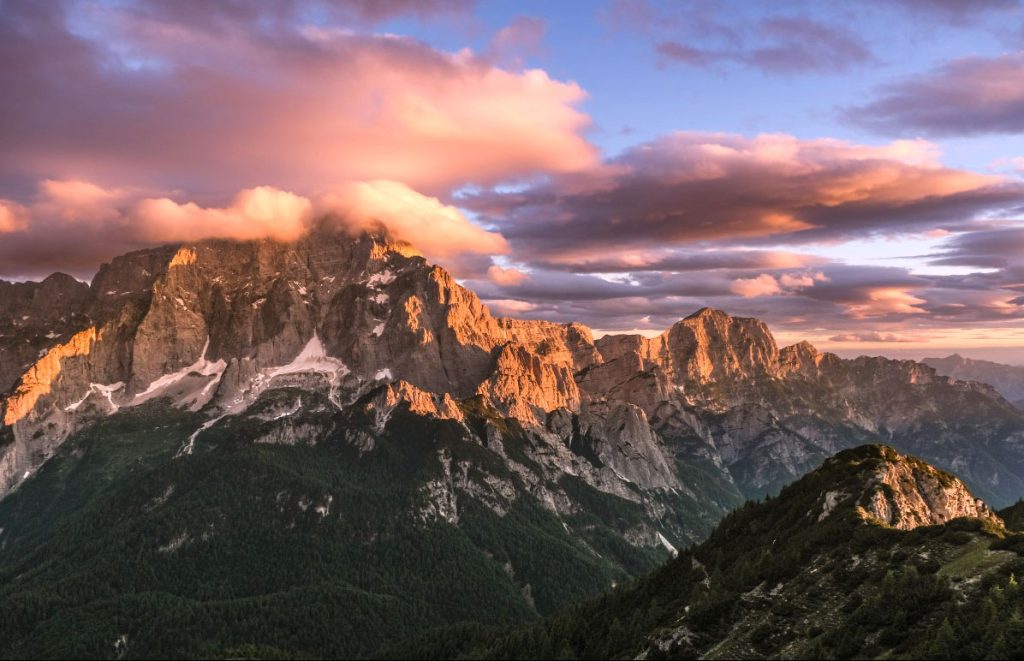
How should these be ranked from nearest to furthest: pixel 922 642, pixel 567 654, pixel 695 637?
pixel 922 642, pixel 695 637, pixel 567 654

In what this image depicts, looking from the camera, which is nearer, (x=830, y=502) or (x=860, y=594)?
(x=860, y=594)

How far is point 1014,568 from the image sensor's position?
119 meters

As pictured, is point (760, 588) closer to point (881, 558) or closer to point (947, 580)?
point (881, 558)

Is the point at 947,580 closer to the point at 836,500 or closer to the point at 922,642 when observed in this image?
the point at 922,642

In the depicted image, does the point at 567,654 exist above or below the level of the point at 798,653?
below

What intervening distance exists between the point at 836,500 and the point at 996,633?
102109mm

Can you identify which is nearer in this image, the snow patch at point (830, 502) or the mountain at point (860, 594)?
the mountain at point (860, 594)

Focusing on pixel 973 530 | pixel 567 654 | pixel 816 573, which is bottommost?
pixel 567 654

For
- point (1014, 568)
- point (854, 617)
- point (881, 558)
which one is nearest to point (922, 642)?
point (854, 617)

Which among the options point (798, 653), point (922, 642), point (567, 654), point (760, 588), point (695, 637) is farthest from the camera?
point (567, 654)

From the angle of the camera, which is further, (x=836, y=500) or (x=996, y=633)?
(x=836, y=500)

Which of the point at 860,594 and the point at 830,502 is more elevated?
the point at 830,502

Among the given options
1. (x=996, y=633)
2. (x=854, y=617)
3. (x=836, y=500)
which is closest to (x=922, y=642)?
(x=996, y=633)

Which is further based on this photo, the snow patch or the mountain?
the snow patch
